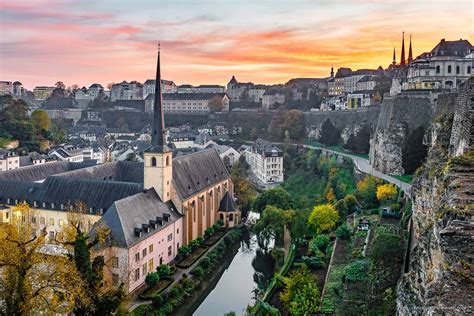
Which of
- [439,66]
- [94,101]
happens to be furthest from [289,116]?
[94,101]

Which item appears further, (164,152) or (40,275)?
(164,152)

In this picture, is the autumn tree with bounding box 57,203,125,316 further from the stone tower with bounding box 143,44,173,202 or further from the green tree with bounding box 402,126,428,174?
the green tree with bounding box 402,126,428,174

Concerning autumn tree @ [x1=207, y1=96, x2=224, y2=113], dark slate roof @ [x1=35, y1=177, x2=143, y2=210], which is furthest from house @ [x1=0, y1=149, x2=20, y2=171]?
autumn tree @ [x1=207, y1=96, x2=224, y2=113]

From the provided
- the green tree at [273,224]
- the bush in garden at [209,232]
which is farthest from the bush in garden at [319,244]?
the bush in garden at [209,232]

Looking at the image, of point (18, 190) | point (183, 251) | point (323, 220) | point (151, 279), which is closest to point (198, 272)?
point (183, 251)

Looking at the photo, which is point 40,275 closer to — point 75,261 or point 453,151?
point 75,261
